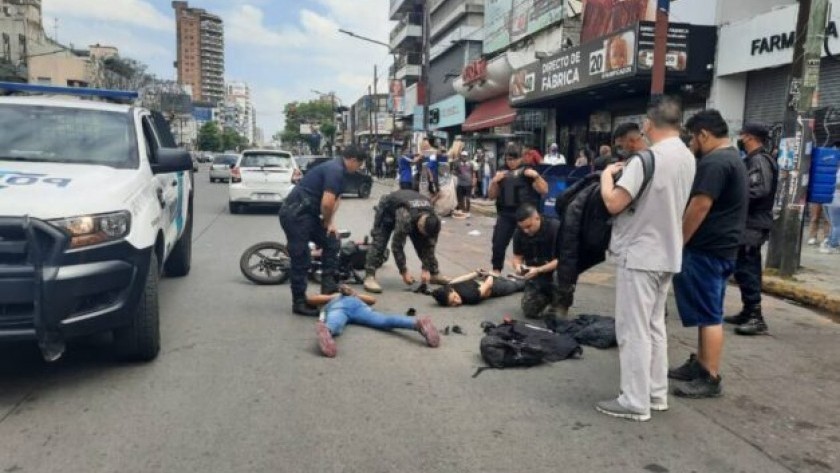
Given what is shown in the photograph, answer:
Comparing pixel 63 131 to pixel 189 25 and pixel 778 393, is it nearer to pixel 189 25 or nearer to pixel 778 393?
pixel 778 393

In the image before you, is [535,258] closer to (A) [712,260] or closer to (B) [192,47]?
(A) [712,260]

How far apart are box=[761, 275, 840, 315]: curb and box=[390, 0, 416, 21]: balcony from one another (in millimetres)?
68275

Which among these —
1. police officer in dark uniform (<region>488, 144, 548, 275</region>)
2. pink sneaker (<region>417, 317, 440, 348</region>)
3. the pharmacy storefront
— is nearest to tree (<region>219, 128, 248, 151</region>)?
the pharmacy storefront

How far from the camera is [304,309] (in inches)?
272

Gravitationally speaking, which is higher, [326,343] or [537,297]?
[537,297]

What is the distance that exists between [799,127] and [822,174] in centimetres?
68

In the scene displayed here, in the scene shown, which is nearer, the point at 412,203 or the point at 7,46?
the point at 412,203

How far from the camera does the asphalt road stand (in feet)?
12.2

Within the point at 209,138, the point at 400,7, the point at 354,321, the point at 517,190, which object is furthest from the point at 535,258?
the point at 209,138

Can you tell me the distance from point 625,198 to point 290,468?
2384mm

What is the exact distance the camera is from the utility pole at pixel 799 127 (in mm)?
8797

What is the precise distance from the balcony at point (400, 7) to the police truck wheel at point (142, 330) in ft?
235

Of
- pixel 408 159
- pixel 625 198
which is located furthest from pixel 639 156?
pixel 408 159

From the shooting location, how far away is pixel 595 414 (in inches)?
175
